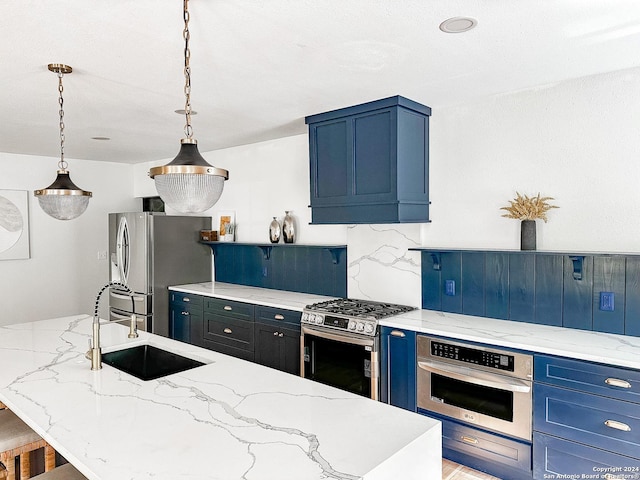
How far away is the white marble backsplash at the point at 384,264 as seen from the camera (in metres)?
3.59

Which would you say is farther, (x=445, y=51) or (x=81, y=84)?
(x=81, y=84)

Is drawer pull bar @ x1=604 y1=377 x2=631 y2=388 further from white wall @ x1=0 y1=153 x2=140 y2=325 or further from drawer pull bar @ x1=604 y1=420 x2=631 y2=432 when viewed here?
white wall @ x1=0 y1=153 x2=140 y2=325

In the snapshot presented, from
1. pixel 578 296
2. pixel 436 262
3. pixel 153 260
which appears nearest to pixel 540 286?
pixel 578 296

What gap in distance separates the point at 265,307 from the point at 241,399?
2197mm

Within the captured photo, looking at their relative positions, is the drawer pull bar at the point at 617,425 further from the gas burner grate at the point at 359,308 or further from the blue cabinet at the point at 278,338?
the blue cabinet at the point at 278,338

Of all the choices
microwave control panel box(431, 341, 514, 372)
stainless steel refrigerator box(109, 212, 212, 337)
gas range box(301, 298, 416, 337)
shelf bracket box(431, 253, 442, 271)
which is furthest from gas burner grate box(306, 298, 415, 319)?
stainless steel refrigerator box(109, 212, 212, 337)

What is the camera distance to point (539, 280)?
2.97 metres

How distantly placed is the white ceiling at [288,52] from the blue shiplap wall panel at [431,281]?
115 cm

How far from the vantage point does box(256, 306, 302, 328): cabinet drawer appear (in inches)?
147

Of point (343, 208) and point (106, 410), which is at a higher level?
point (343, 208)

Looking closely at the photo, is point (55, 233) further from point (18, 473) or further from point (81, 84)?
point (18, 473)

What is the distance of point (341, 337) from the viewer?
330cm

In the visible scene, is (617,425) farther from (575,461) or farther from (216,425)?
(216,425)

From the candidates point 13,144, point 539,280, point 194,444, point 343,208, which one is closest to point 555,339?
point 539,280
